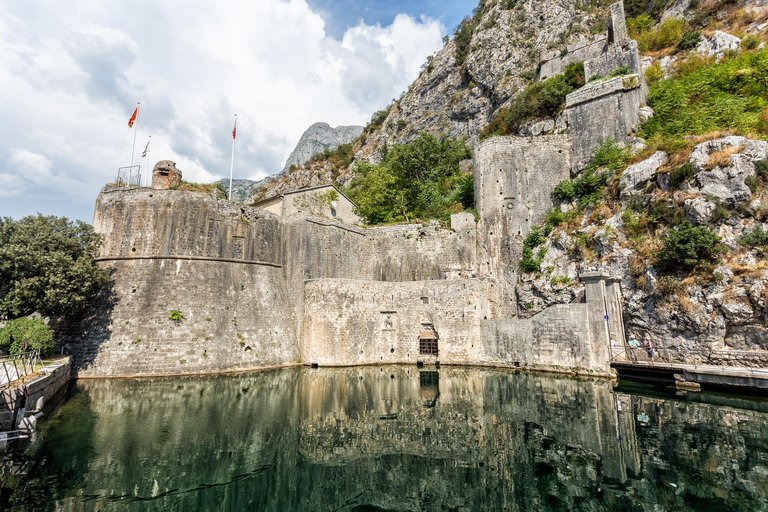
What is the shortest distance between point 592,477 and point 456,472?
8.75 feet

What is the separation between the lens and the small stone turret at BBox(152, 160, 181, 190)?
2083 centimetres

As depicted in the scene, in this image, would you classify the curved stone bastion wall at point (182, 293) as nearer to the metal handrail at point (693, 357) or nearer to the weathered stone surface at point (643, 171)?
the metal handrail at point (693, 357)

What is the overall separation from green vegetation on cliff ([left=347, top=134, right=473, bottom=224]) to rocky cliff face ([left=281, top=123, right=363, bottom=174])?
321 ft

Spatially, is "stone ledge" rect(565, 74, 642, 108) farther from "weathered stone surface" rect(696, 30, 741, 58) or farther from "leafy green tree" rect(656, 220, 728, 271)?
"leafy green tree" rect(656, 220, 728, 271)

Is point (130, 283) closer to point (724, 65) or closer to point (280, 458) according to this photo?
point (280, 458)

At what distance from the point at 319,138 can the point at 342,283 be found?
124 meters

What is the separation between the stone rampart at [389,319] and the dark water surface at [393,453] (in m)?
6.62

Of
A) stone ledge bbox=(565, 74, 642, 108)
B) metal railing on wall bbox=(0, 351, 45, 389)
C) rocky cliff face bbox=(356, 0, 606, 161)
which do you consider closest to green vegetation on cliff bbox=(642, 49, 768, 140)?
stone ledge bbox=(565, 74, 642, 108)

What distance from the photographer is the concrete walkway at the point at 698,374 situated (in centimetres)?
1280

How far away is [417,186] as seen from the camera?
34.4m

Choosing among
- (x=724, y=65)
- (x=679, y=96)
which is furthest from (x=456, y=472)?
(x=724, y=65)

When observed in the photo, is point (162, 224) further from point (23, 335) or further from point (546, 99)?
point (546, 99)

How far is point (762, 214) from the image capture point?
14.9 metres

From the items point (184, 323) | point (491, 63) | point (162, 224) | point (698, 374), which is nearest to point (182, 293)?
point (184, 323)
